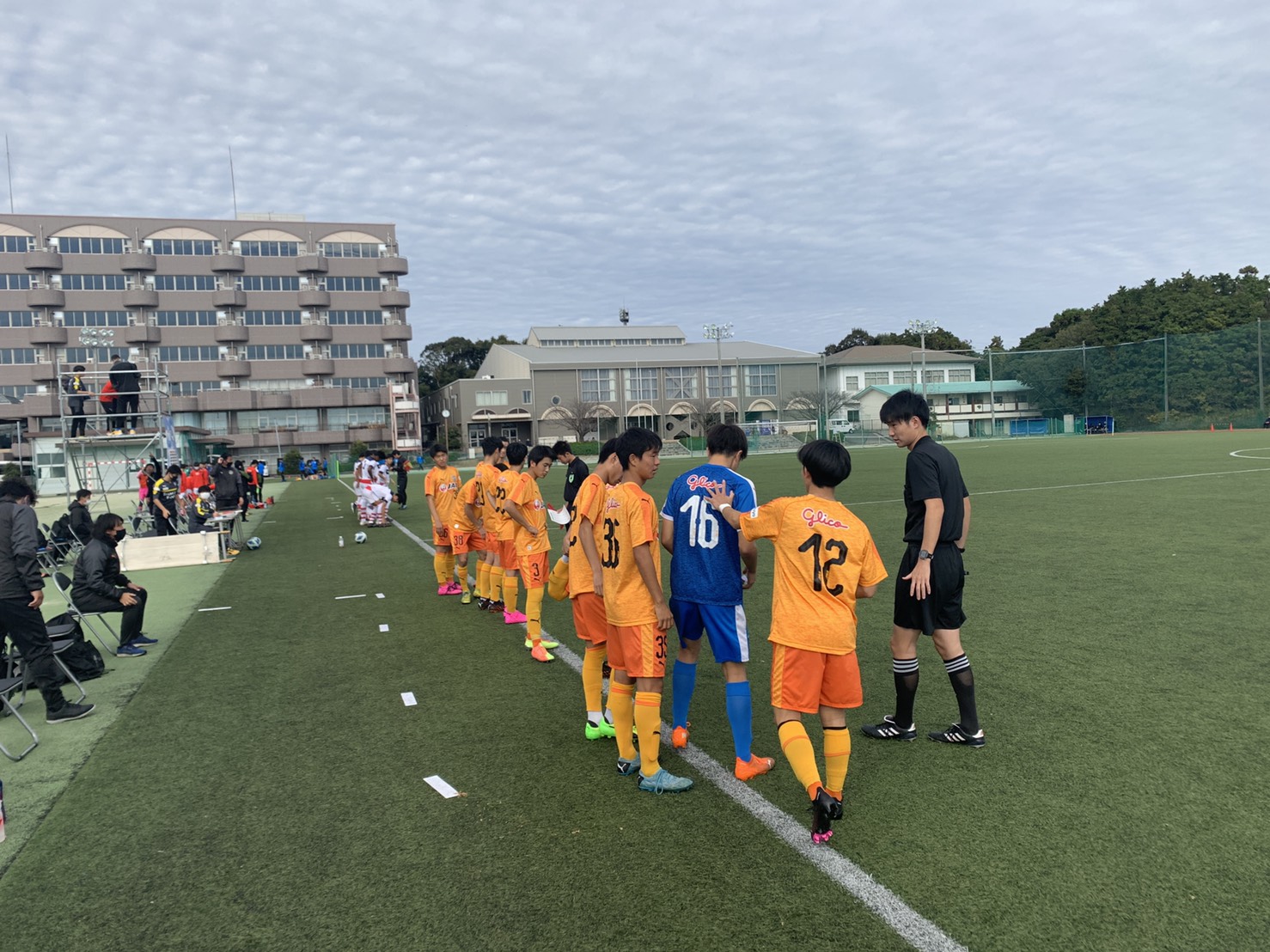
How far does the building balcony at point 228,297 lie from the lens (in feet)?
213

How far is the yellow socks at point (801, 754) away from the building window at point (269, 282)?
239ft

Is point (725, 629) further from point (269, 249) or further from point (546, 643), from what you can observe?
point (269, 249)

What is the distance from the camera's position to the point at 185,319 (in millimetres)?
65062

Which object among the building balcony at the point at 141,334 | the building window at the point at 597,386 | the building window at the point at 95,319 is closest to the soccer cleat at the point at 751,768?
the building window at the point at 597,386

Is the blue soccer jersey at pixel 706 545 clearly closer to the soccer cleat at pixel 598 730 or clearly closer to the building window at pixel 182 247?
the soccer cleat at pixel 598 730

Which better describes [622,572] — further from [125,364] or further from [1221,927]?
[125,364]

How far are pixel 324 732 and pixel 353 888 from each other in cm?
219

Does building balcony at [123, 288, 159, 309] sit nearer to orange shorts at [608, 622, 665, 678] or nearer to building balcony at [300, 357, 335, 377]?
building balcony at [300, 357, 335, 377]

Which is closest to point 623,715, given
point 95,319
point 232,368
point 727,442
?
point 727,442

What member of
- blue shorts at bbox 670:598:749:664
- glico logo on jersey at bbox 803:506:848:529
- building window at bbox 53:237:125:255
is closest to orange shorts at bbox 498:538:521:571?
blue shorts at bbox 670:598:749:664

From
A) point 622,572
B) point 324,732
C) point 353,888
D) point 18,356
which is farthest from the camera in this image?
point 18,356

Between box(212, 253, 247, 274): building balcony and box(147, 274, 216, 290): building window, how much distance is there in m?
1.06

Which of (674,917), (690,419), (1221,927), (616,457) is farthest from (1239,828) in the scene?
(690,419)

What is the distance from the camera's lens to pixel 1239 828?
3.58 metres
